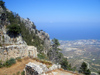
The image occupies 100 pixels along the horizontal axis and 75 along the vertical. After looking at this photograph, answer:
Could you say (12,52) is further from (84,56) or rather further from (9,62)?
(84,56)

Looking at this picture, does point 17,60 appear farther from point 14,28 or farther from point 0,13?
point 0,13

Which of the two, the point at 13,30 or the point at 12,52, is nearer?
the point at 12,52

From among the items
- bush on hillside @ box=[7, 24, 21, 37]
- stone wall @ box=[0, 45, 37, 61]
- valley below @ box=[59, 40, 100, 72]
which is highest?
bush on hillside @ box=[7, 24, 21, 37]

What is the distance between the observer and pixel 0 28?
23.3 meters

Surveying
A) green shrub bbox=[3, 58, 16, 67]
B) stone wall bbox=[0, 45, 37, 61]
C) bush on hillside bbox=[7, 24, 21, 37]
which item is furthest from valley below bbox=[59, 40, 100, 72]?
green shrub bbox=[3, 58, 16, 67]

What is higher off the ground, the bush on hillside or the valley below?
the bush on hillside

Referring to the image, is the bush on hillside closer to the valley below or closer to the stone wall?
the stone wall

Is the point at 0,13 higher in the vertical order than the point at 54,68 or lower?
higher

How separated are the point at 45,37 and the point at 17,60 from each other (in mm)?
39299

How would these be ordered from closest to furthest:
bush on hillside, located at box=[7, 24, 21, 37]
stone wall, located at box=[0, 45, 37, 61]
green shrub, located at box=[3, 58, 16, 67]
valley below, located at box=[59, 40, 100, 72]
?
green shrub, located at box=[3, 58, 16, 67] < stone wall, located at box=[0, 45, 37, 61] < bush on hillside, located at box=[7, 24, 21, 37] < valley below, located at box=[59, 40, 100, 72]

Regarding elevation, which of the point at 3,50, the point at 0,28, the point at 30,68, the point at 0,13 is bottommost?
the point at 30,68

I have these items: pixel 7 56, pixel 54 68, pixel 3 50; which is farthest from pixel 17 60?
pixel 54 68

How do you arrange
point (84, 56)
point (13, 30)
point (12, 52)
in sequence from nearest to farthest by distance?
1. point (12, 52)
2. point (13, 30)
3. point (84, 56)

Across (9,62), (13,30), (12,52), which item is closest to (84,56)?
(13,30)
